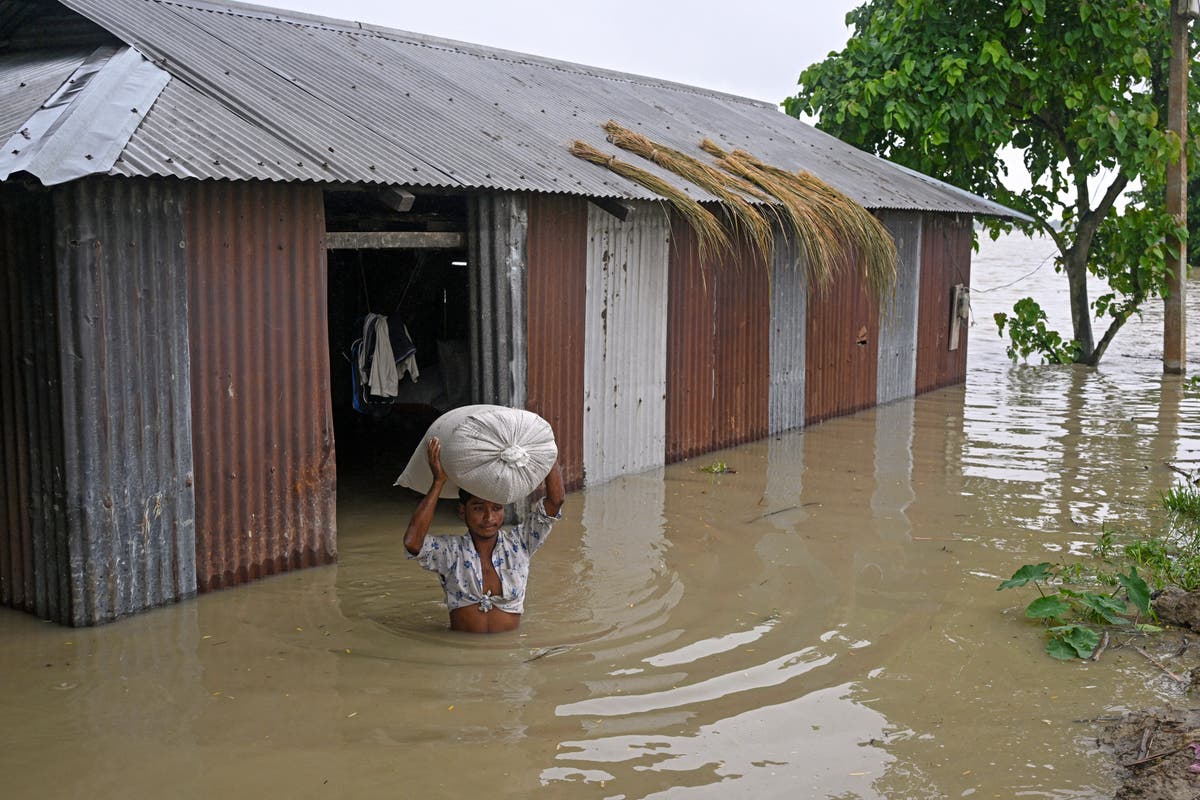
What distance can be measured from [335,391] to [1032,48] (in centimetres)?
1192

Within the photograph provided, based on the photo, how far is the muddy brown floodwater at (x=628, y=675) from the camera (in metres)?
4.53

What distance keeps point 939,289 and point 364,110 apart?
32.0ft

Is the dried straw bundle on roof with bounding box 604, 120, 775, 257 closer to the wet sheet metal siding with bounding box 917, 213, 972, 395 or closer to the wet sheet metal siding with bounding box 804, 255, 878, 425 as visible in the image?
the wet sheet metal siding with bounding box 804, 255, 878, 425

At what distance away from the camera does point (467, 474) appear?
5.57 m

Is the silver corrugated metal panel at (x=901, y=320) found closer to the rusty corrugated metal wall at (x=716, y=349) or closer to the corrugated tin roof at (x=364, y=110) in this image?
the corrugated tin roof at (x=364, y=110)

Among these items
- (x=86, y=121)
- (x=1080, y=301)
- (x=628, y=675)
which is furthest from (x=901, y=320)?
(x=86, y=121)

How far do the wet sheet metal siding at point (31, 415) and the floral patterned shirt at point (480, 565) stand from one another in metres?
1.87

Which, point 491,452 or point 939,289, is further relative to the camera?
point 939,289

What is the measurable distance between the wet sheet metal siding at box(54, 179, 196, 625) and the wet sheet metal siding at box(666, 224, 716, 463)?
4966 mm

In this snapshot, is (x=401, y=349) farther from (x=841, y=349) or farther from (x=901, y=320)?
(x=901, y=320)

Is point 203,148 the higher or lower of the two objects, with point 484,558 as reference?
higher

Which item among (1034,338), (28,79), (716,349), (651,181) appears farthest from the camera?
(1034,338)

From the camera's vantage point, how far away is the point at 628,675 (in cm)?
551

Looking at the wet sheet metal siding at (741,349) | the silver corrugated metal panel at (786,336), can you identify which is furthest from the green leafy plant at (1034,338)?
the wet sheet metal siding at (741,349)
